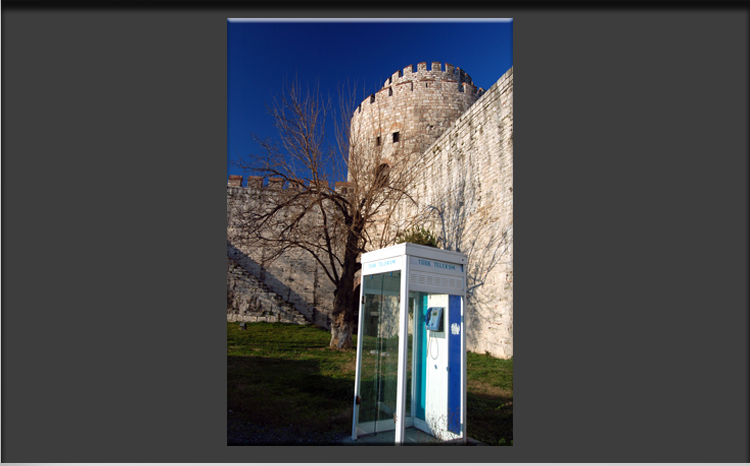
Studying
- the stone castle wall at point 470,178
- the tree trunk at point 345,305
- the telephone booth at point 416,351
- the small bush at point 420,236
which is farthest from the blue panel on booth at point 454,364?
the small bush at point 420,236

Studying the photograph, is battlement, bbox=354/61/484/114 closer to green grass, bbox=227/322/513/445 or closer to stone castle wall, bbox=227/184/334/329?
stone castle wall, bbox=227/184/334/329

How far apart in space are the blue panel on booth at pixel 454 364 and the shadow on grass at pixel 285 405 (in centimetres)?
115

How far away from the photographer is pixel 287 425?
444 centimetres

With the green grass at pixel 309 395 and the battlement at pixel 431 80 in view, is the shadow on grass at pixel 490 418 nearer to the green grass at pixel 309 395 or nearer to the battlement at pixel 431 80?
the green grass at pixel 309 395

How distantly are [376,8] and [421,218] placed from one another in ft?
28.0

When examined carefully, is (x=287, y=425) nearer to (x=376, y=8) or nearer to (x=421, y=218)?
(x=376, y=8)

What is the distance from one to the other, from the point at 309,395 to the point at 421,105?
12.6m

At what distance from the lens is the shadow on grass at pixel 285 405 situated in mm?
4137

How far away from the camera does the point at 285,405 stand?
16.6 feet

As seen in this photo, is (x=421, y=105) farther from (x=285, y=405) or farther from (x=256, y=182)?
(x=285, y=405)

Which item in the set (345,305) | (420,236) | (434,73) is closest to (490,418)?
(345,305)

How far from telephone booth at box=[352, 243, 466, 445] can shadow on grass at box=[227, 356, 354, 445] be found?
0.51 meters
